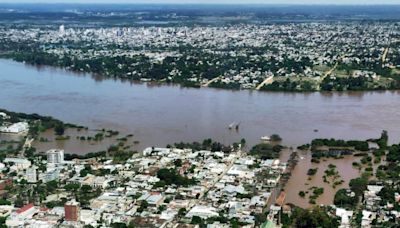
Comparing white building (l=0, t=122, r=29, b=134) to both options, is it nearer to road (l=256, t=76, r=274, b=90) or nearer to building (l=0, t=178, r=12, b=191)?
building (l=0, t=178, r=12, b=191)

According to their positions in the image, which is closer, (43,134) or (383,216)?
(383,216)

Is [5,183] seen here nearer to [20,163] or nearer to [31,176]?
[31,176]

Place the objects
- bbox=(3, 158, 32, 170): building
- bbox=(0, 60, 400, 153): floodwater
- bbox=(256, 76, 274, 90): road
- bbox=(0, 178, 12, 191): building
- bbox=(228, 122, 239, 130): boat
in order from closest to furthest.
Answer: bbox=(0, 178, 12, 191): building → bbox=(3, 158, 32, 170): building → bbox=(0, 60, 400, 153): floodwater → bbox=(228, 122, 239, 130): boat → bbox=(256, 76, 274, 90): road

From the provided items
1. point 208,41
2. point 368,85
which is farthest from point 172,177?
point 208,41

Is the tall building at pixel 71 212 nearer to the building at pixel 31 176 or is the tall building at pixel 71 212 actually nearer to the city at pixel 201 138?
the city at pixel 201 138

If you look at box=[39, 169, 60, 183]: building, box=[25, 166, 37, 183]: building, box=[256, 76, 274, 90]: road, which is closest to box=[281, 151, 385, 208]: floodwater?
box=[39, 169, 60, 183]: building

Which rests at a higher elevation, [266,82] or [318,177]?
[266,82]

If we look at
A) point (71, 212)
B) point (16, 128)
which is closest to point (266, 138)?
point (16, 128)

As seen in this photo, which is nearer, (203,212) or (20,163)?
(203,212)

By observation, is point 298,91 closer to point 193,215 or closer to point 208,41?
point 193,215
